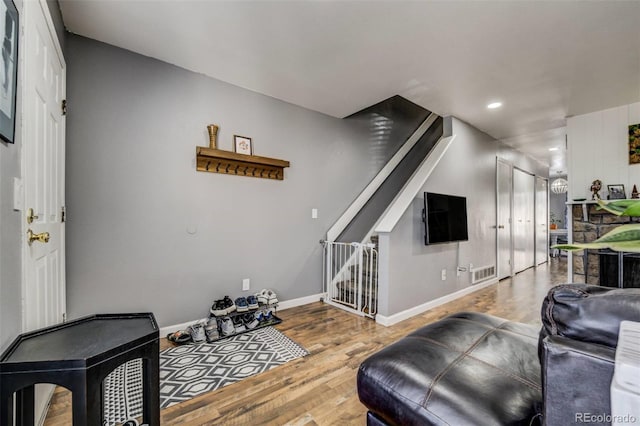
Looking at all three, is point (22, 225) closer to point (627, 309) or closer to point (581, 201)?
point (627, 309)

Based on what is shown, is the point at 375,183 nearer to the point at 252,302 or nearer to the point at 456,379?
the point at 252,302

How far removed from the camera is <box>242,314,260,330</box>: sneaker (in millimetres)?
2574

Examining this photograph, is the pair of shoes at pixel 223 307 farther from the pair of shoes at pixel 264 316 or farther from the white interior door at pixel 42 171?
the white interior door at pixel 42 171

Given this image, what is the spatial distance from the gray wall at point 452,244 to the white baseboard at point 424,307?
5 cm

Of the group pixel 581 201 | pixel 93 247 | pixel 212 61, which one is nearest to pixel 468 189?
pixel 581 201

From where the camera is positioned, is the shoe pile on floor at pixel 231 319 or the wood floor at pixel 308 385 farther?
the shoe pile on floor at pixel 231 319

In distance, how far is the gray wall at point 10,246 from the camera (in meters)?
0.97

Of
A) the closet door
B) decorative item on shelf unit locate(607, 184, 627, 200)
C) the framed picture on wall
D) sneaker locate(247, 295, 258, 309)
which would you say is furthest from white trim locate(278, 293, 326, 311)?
the closet door

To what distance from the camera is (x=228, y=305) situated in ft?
8.59

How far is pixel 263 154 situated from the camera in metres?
2.99

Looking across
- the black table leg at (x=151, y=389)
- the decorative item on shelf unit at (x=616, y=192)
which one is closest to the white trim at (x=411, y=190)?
the decorative item on shelf unit at (x=616, y=192)

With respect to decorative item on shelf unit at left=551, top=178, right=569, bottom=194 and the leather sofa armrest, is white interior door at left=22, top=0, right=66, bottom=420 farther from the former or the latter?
decorative item on shelf unit at left=551, top=178, right=569, bottom=194

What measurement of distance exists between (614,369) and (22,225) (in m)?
1.93

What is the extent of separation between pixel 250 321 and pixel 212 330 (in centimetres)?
34
